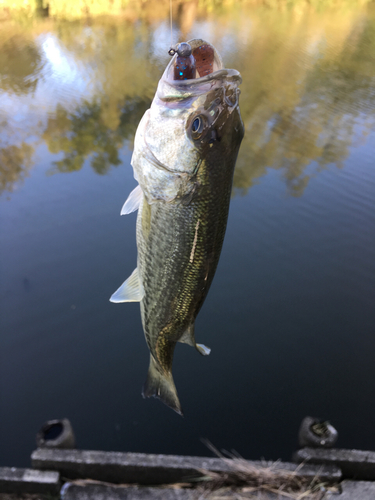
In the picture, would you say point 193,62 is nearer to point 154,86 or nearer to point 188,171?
point 188,171

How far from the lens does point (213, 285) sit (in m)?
4.98

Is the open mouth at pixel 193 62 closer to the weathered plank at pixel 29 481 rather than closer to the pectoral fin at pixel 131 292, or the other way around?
the pectoral fin at pixel 131 292

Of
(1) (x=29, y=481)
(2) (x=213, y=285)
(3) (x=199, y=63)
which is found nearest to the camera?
(3) (x=199, y=63)

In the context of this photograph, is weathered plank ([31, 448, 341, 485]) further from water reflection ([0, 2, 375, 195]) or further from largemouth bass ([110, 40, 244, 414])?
water reflection ([0, 2, 375, 195])

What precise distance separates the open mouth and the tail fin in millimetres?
1421

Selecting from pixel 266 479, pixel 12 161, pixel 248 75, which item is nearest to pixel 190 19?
pixel 248 75

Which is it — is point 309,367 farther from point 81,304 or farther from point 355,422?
point 81,304

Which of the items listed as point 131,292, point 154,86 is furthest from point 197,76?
A: point 154,86

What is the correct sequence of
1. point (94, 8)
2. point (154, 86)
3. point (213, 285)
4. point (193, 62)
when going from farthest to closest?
point (94, 8) < point (154, 86) < point (213, 285) < point (193, 62)

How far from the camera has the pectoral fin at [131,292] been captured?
178cm

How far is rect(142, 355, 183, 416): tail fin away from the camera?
1960 mm

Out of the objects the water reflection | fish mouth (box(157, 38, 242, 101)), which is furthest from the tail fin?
the water reflection

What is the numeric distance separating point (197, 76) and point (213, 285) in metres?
3.71

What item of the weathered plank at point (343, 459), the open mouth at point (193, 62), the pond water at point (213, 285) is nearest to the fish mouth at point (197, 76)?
the open mouth at point (193, 62)
